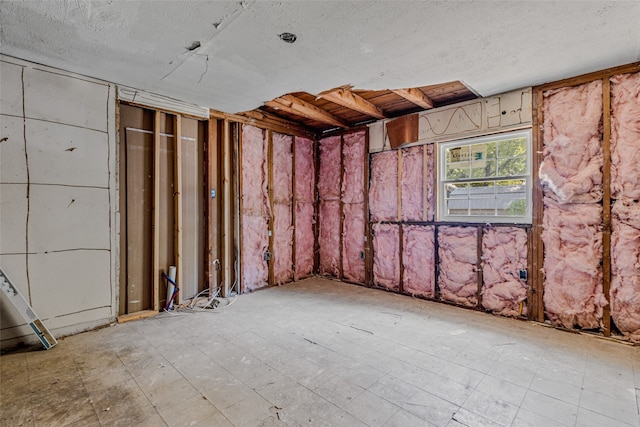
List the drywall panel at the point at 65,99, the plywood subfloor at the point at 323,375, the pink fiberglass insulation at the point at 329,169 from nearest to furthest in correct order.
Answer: the plywood subfloor at the point at 323,375 < the drywall panel at the point at 65,99 < the pink fiberglass insulation at the point at 329,169

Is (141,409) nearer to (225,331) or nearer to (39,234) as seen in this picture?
(225,331)

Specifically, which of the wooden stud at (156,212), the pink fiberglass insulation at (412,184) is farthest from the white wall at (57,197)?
the pink fiberglass insulation at (412,184)

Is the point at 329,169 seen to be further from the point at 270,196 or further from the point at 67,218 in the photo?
the point at 67,218

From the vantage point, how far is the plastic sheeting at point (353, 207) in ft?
16.2

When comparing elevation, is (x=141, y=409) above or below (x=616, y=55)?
below

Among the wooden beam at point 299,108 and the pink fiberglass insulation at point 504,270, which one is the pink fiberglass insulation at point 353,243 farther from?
the pink fiberglass insulation at point 504,270

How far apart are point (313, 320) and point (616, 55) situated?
3847mm

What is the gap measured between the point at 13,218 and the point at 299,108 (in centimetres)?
321

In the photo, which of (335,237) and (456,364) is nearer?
(456,364)

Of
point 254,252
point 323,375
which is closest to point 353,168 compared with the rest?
point 254,252

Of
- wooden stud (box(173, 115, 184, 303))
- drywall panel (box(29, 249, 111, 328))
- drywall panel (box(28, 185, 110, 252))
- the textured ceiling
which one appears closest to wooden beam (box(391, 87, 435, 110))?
the textured ceiling

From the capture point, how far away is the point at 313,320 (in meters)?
3.31

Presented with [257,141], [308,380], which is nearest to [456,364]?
[308,380]

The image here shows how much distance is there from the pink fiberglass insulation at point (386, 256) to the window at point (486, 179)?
811mm
